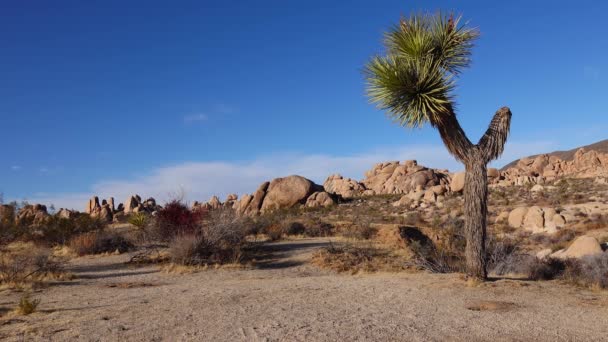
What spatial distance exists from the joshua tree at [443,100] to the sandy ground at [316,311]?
149 centimetres

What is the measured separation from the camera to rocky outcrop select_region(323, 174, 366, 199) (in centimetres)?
6041

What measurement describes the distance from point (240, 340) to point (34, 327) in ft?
10.4

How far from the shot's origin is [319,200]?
4166 centimetres

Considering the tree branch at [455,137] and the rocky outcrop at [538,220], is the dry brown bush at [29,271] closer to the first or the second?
the tree branch at [455,137]

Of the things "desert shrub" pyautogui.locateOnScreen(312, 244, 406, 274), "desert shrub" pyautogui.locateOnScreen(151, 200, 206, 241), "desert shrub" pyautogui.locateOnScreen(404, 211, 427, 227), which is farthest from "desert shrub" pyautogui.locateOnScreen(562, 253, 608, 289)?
"desert shrub" pyautogui.locateOnScreen(404, 211, 427, 227)

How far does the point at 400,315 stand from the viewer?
7547 millimetres

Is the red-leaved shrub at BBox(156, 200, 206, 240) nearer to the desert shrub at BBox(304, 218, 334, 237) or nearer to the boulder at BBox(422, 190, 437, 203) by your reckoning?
the desert shrub at BBox(304, 218, 334, 237)

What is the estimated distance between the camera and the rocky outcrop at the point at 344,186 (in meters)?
60.4

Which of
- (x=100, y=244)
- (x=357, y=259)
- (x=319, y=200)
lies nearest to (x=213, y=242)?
(x=357, y=259)

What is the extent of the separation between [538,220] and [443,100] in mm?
15599

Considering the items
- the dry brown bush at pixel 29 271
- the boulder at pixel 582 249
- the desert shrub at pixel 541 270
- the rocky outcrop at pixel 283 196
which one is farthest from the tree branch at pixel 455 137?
the rocky outcrop at pixel 283 196

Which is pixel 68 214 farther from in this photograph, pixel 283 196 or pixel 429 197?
pixel 429 197

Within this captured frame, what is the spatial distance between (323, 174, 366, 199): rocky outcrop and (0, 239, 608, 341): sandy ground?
48.3 meters

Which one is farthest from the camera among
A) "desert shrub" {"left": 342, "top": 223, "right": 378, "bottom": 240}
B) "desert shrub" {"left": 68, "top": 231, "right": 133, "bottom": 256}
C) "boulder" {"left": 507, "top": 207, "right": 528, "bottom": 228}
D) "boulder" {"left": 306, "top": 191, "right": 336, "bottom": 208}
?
"boulder" {"left": 306, "top": 191, "right": 336, "bottom": 208}
